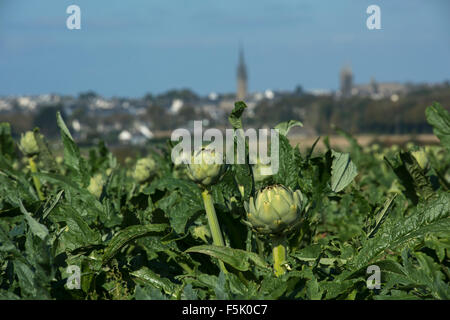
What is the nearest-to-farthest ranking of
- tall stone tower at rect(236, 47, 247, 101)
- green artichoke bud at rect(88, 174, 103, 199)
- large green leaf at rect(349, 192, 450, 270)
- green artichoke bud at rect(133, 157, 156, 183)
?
1. large green leaf at rect(349, 192, 450, 270)
2. green artichoke bud at rect(88, 174, 103, 199)
3. green artichoke bud at rect(133, 157, 156, 183)
4. tall stone tower at rect(236, 47, 247, 101)

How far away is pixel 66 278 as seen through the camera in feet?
5.59

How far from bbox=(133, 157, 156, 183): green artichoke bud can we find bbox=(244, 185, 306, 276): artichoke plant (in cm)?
189

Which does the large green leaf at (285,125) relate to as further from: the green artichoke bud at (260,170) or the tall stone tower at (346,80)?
the tall stone tower at (346,80)

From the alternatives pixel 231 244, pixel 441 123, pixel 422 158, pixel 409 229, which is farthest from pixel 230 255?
pixel 422 158

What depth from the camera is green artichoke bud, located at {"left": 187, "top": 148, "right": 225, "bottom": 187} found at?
1755 mm

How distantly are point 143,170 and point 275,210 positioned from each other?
200 cm

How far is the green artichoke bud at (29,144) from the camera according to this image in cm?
314

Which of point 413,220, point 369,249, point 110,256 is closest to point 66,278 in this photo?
point 110,256

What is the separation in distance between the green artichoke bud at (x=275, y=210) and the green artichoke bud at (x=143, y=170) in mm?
1916

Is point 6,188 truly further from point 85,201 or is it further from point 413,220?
point 413,220

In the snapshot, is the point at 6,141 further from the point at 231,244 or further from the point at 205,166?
the point at 205,166

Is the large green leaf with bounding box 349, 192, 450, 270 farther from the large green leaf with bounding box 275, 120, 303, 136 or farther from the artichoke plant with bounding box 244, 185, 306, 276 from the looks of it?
the large green leaf with bounding box 275, 120, 303, 136

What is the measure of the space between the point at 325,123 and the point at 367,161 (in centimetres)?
9223

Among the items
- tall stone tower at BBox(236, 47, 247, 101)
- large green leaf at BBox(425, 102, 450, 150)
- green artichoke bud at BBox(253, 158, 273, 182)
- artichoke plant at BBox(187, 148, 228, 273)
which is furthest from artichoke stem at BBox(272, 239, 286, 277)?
tall stone tower at BBox(236, 47, 247, 101)
